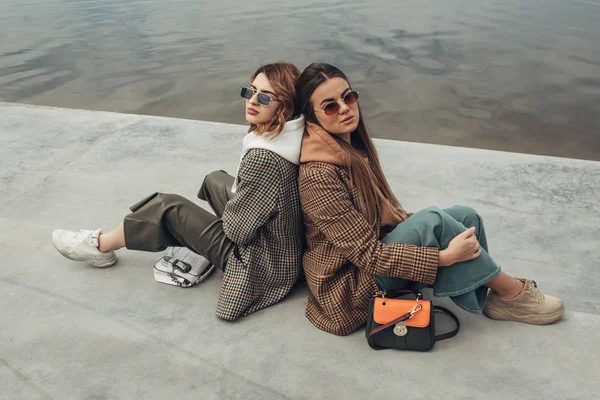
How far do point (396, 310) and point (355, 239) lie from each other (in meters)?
0.34

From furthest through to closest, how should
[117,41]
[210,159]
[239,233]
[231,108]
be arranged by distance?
[117,41] < [231,108] < [210,159] < [239,233]

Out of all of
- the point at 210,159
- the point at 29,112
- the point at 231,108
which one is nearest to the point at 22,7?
the point at 231,108

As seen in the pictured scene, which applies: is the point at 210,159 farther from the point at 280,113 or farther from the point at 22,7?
the point at 22,7

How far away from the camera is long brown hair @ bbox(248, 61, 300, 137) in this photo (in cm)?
261

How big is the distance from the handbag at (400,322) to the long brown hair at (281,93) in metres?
0.86

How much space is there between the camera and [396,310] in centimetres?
254

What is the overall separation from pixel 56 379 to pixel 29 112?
13.2 feet

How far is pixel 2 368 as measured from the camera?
2.60 meters

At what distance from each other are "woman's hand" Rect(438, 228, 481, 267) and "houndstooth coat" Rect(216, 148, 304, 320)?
699 mm

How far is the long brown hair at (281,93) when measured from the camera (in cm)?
261

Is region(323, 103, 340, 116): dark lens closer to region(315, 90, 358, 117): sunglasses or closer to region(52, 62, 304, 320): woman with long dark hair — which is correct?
region(315, 90, 358, 117): sunglasses

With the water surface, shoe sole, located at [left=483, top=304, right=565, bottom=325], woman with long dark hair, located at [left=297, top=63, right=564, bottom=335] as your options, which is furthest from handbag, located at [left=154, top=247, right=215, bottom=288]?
the water surface

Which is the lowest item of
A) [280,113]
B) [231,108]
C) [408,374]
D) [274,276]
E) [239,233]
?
[231,108]

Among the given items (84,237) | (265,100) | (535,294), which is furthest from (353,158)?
(84,237)
